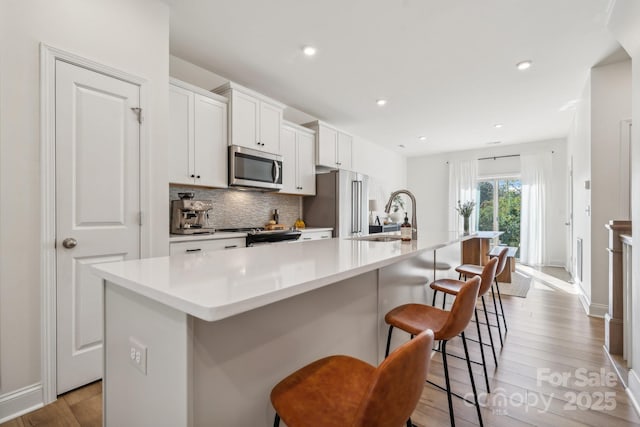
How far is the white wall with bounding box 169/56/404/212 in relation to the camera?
10.3ft

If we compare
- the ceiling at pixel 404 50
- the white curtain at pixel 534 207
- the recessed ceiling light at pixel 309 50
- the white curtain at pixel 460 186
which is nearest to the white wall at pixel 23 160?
the ceiling at pixel 404 50

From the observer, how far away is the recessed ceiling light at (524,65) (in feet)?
10.2

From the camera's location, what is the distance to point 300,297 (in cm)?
114

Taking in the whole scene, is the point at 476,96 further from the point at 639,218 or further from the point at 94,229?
the point at 94,229

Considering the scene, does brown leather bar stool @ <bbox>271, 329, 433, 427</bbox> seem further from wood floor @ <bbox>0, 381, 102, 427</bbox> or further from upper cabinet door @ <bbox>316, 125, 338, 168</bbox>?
upper cabinet door @ <bbox>316, 125, 338, 168</bbox>

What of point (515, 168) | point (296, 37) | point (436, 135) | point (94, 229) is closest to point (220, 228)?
point (94, 229)

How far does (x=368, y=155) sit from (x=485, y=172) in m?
2.96

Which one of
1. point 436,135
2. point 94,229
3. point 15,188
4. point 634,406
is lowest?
point 634,406

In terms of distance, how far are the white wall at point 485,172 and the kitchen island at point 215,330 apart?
6650 mm

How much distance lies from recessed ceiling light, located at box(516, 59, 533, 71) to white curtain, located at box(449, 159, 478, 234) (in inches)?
165

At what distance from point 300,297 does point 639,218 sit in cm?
198

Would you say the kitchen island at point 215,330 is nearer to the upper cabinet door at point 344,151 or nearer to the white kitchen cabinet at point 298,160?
the white kitchen cabinet at point 298,160

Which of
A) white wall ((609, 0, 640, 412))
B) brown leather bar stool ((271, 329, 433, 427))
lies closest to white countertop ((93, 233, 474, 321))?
brown leather bar stool ((271, 329, 433, 427))

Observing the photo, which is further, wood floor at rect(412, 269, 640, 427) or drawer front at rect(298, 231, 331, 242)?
drawer front at rect(298, 231, 331, 242)
